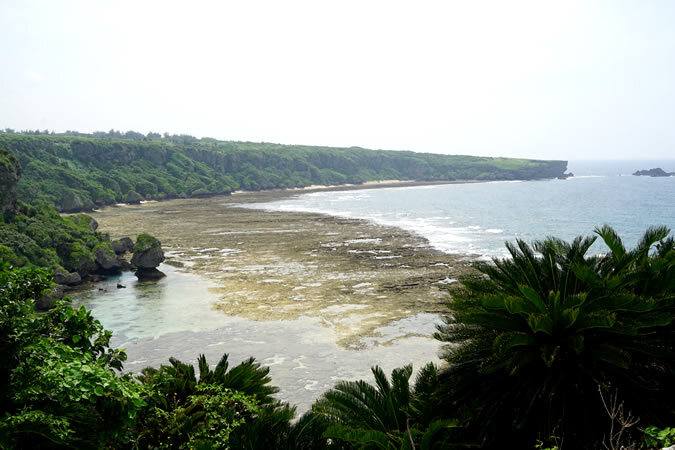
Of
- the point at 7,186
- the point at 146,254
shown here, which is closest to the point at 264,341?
the point at 146,254

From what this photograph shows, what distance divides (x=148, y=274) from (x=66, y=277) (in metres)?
5.86

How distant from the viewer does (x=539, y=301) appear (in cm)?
880

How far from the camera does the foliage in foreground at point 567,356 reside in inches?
344

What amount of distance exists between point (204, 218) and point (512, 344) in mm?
77081

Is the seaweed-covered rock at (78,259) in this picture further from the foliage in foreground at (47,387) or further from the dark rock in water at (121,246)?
the foliage in foreground at (47,387)

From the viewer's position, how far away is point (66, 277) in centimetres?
3691

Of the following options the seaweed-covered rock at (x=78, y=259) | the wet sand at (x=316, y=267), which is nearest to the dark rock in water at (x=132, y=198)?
the wet sand at (x=316, y=267)

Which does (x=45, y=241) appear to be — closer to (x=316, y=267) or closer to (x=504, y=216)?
(x=316, y=267)

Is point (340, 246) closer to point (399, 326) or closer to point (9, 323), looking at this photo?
point (399, 326)

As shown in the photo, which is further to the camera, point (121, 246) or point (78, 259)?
point (121, 246)

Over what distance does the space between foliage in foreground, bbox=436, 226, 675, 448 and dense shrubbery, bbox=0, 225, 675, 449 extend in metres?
0.03

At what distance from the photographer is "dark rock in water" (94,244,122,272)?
136 feet

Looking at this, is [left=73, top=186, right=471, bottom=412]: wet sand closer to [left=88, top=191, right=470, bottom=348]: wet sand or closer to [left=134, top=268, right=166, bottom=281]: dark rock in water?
[left=88, top=191, right=470, bottom=348]: wet sand

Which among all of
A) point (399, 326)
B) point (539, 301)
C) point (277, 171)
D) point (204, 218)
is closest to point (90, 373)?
point (539, 301)
